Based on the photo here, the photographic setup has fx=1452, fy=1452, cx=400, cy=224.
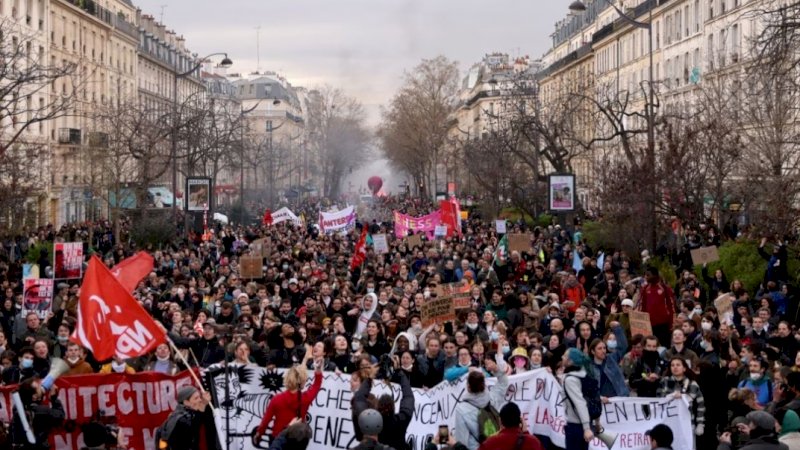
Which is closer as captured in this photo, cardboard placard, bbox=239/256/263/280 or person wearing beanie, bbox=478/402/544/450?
person wearing beanie, bbox=478/402/544/450

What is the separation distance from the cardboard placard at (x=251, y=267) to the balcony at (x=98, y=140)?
97.7 ft

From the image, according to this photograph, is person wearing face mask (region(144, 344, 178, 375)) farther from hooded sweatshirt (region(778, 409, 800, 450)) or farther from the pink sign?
the pink sign

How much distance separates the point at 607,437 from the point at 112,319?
4375 mm

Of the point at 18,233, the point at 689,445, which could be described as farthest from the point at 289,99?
the point at 689,445

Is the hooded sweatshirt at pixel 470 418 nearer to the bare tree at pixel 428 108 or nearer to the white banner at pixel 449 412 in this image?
the white banner at pixel 449 412

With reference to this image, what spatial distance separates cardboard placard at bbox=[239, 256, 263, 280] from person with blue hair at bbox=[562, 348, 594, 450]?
53.0ft

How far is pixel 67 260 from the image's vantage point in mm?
25359

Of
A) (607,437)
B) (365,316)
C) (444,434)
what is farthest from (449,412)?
(365,316)

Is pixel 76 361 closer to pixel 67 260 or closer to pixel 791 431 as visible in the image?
pixel 791 431

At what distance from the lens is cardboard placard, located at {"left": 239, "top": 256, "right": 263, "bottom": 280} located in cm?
2811

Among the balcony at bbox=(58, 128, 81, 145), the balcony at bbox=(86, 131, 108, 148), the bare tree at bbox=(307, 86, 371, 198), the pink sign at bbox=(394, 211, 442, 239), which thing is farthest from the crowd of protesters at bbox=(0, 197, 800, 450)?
the bare tree at bbox=(307, 86, 371, 198)

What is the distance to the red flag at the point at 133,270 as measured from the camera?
16.0 metres

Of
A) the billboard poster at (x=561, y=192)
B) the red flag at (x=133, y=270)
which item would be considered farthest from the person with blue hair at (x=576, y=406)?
the billboard poster at (x=561, y=192)

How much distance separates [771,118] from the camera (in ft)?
113
